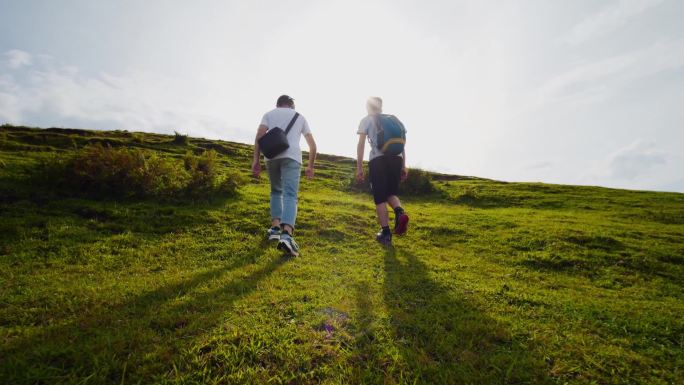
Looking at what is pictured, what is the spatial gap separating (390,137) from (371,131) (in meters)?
0.51

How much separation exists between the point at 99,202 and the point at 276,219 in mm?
5231

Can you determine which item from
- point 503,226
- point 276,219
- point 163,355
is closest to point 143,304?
point 163,355

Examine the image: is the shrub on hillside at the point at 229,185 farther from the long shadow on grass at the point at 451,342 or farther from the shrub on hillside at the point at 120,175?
the long shadow on grass at the point at 451,342

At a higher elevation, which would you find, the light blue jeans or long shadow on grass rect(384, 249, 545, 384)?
the light blue jeans

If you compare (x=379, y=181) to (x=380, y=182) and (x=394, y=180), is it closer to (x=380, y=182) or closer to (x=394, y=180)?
(x=380, y=182)

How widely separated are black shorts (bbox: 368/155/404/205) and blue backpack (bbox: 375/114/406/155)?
0.17m

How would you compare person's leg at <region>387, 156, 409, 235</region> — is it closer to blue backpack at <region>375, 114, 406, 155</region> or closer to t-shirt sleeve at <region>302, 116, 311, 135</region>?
blue backpack at <region>375, 114, 406, 155</region>

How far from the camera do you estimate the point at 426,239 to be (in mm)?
8453

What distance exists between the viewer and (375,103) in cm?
699

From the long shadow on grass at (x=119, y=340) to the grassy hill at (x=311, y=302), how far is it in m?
0.02

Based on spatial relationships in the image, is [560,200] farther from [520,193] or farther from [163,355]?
[163,355]

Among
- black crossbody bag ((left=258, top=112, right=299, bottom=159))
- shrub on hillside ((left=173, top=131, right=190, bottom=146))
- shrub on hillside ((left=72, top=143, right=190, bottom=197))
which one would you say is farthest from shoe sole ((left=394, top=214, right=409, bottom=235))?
shrub on hillside ((left=173, top=131, right=190, bottom=146))

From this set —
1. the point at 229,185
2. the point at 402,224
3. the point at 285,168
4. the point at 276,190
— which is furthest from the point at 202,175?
the point at 402,224

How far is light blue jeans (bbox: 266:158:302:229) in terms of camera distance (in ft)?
19.0
